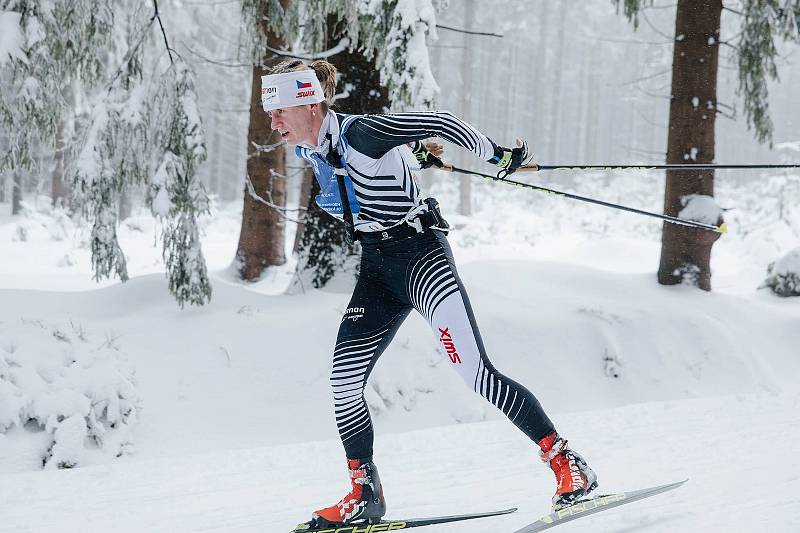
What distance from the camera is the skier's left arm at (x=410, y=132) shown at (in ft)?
11.0

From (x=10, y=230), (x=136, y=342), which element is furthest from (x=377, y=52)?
(x=10, y=230)

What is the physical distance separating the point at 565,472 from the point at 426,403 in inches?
124

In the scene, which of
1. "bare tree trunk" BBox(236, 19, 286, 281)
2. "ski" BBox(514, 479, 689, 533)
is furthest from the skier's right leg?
"bare tree trunk" BBox(236, 19, 286, 281)

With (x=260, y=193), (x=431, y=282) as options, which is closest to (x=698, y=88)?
(x=260, y=193)

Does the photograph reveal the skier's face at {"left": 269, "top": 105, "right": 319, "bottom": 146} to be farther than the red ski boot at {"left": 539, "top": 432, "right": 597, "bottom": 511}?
Yes

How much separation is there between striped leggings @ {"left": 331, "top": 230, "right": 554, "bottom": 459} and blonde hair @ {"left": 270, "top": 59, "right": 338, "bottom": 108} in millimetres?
816

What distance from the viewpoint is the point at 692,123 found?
28.3 feet

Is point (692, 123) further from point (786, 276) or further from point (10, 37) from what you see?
point (10, 37)

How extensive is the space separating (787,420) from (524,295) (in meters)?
3.18

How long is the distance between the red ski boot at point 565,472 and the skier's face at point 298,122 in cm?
187

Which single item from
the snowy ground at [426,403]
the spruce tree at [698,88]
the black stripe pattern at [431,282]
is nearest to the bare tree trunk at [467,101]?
the spruce tree at [698,88]

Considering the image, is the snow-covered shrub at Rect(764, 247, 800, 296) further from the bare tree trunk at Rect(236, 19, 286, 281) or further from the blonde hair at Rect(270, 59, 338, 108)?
the blonde hair at Rect(270, 59, 338, 108)

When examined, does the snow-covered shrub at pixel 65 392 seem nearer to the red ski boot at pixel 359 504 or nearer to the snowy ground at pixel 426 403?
the snowy ground at pixel 426 403

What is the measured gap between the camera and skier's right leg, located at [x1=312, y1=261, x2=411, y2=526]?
147 inches
